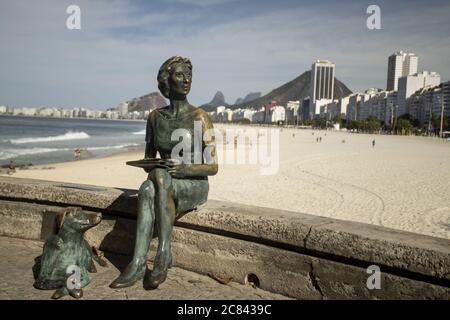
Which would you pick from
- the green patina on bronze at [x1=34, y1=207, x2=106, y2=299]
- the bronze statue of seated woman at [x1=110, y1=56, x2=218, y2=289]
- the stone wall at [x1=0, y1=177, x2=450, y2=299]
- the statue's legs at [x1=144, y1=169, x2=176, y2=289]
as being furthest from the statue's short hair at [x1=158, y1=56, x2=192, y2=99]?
the green patina on bronze at [x1=34, y1=207, x2=106, y2=299]

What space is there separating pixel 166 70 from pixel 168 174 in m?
0.89

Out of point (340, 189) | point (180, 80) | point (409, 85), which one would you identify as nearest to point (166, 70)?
point (180, 80)

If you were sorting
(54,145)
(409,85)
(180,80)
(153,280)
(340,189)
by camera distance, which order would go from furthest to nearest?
(409,85)
(54,145)
(340,189)
(180,80)
(153,280)

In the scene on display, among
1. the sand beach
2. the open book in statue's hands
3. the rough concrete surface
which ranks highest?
the open book in statue's hands

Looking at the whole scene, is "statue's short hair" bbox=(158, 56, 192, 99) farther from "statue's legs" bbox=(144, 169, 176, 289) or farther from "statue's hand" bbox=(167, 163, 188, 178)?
"statue's legs" bbox=(144, 169, 176, 289)

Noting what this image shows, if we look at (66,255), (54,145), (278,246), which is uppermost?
(278,246)

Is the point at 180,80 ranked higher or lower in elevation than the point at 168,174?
higher

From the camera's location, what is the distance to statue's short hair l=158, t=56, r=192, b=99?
12.0 ft

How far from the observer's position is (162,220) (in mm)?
3287

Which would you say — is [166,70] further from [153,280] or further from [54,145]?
[54,145]

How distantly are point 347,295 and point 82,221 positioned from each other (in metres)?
1.97

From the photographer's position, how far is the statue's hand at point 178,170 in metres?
3.40

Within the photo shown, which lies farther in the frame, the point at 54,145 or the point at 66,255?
the point at 54,145
